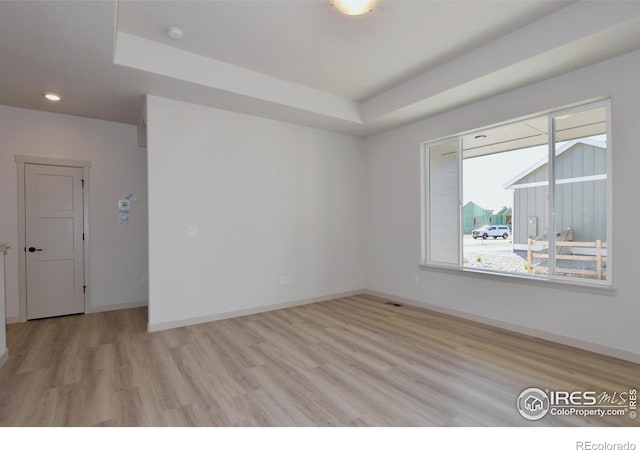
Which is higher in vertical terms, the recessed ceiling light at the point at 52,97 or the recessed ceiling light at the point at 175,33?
the recessed ceiling light at the point at 175,33

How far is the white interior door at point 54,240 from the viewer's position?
4.53 meters

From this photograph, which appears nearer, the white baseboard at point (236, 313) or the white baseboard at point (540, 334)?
the white baseboard at point (540, 334)

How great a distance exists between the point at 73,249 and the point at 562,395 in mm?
6152

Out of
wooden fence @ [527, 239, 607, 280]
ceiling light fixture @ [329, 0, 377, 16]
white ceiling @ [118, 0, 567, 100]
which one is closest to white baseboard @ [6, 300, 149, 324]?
white ceiling @ [118, 0, 567, 100]

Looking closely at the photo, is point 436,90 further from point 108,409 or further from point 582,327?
point 108,409

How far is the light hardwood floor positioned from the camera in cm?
218

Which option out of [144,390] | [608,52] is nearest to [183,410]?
[144,390]

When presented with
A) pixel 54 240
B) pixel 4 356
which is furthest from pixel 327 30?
pixel 54 240

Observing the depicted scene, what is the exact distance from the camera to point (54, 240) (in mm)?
4688

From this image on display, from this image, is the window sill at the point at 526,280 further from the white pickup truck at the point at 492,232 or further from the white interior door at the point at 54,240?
the white interior door at the point at 54,240

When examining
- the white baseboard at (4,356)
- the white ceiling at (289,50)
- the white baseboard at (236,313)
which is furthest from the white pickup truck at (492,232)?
the white baseboard at (4,356)

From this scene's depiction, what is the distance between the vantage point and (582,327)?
329 centimetres

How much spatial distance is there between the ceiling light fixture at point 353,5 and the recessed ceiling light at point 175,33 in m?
1.55

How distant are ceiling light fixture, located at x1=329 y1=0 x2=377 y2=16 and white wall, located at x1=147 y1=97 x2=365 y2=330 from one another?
95.5 inches
